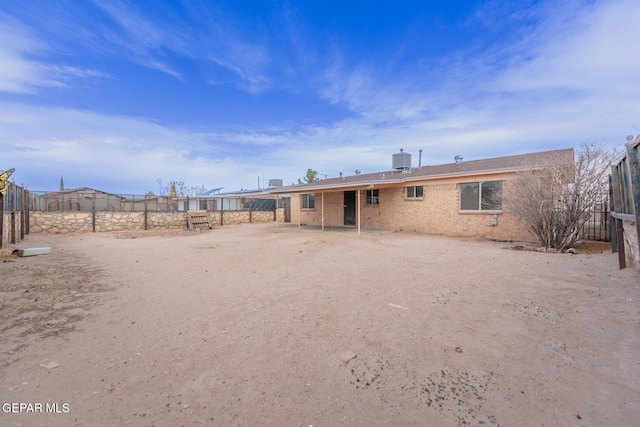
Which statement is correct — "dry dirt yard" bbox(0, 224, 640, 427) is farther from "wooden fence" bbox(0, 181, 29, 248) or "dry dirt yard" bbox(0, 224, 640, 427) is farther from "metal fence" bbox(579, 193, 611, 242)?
"metal fence" bbox(579, 193, 611, 242)

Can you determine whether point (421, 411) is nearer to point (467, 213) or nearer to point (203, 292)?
point (203, 292)

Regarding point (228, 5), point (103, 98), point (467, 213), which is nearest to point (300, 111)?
point (228, 5)

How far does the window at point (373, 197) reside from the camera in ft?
53.3

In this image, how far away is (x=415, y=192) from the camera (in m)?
14.4

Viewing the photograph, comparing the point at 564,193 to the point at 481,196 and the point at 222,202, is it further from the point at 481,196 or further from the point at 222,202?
the point at 222,202

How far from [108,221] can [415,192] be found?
17331 mm

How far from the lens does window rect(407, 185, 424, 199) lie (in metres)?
14.1

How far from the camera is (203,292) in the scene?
4.83 metres

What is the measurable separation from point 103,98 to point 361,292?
14.5 m

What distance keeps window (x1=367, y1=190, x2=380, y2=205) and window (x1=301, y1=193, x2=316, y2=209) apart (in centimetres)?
475

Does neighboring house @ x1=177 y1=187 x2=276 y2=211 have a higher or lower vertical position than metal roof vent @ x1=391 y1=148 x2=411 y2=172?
lower

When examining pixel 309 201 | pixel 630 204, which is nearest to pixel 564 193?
pixel 630 204

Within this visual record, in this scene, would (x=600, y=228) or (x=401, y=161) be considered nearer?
(x=600, y=228)

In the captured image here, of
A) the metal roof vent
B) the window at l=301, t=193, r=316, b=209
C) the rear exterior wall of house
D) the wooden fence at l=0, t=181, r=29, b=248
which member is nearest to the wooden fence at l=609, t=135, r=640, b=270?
the rear exterior wall of house
